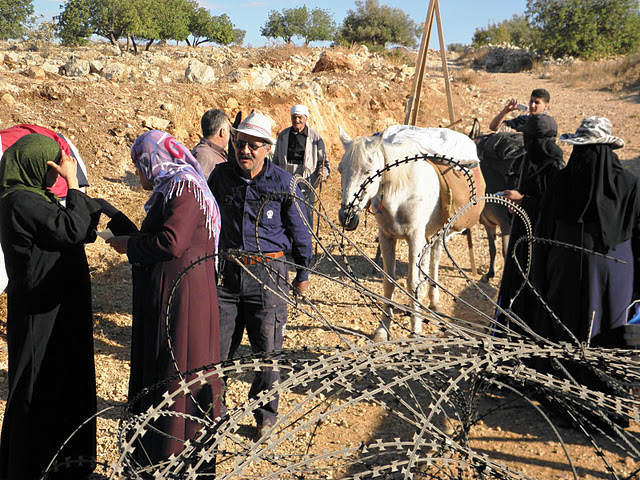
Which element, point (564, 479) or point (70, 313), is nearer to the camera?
point (70, 313)

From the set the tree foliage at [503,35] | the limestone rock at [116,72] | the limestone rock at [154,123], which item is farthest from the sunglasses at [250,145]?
the tree foliage at [503,35]

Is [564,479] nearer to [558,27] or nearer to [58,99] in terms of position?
[58,99]

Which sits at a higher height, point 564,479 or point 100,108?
point 100,108

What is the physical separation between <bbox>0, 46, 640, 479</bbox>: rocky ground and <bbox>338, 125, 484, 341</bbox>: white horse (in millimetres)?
716

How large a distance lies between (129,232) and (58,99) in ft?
32.4

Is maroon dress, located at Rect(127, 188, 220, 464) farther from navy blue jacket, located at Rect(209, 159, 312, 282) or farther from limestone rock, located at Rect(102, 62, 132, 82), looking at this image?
limestone rock, located at Rect(102, 62, 132, 82)

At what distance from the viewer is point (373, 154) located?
5129mm

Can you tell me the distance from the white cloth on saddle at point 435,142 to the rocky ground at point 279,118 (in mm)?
1632

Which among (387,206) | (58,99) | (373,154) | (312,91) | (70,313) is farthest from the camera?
(312,91)

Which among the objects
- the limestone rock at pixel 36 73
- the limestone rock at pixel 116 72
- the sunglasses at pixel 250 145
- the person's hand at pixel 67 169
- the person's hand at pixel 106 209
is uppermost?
the limestone rock at pixel 116 72

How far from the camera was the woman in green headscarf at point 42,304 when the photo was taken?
284cm

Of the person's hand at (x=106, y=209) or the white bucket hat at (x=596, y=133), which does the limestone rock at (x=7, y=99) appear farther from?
the white bucket hat at (x=596, y=133)

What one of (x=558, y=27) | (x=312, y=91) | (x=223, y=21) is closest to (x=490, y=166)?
(x=312, y=91)

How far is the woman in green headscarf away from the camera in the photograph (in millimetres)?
2844
